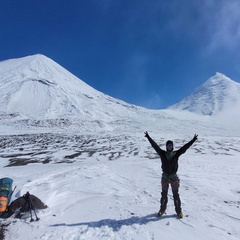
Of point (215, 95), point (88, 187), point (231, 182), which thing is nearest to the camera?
point (88, 187)

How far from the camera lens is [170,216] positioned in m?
6.40

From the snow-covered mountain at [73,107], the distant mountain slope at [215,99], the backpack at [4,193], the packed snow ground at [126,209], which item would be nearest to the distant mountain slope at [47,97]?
the snow-covered mountain at [73,107]

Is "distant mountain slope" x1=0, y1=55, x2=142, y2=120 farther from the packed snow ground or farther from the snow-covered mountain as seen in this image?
the packed snow ground

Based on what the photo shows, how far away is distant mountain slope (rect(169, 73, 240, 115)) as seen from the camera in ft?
358

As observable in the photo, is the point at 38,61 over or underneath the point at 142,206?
over

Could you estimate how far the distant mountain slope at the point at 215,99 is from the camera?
109m

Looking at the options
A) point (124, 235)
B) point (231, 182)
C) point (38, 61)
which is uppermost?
point (38, 61)

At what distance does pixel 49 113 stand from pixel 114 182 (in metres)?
68.6

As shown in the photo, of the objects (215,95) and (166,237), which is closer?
(166,237)

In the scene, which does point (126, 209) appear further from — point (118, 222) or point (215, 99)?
point (215, 99)

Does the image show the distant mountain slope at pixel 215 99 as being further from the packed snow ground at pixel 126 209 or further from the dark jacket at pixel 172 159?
the dark jacket at pixel 172 159

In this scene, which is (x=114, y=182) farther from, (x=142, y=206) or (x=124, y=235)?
(x=124, y=235)

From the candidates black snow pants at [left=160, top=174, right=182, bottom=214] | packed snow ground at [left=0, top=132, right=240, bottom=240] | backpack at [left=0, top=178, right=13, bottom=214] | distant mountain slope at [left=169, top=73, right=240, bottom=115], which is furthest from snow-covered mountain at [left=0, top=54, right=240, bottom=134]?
black snow pants at [left=160, top=174, right=182, bottom=214]

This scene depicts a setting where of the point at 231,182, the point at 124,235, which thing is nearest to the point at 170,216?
the point at 124,235
